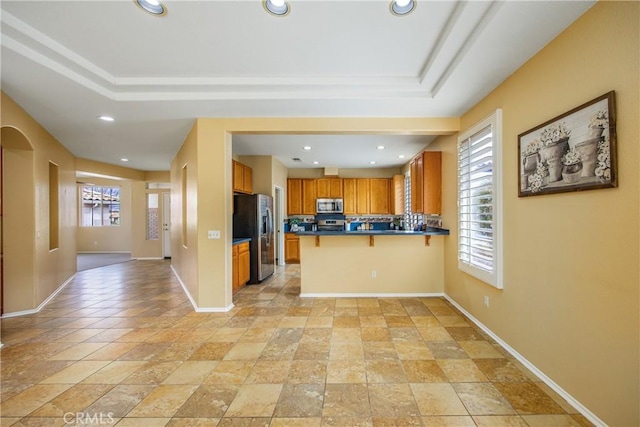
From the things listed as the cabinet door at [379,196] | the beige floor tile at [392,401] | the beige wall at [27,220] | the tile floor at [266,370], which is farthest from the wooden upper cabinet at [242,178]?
the beige floor tile at [392,401]

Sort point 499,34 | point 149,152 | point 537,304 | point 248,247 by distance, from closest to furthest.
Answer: point 499,34 → point 537,304 → point 248,247 → point 149,152

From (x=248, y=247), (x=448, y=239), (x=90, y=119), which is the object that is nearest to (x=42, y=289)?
(x=90, y=119)

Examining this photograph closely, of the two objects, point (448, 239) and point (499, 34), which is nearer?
point (499, 34)

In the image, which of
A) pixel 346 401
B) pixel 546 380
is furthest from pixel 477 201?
pixel 346 401

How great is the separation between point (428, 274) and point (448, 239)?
63 centimetres

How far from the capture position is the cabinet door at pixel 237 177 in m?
4.84

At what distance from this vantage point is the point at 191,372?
222 centimetres

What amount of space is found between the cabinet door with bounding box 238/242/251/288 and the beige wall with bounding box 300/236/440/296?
111cm

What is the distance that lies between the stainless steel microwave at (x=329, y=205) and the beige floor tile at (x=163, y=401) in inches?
219

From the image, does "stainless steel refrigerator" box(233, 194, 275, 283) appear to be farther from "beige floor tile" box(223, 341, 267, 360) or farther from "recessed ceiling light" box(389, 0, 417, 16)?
"recessed ceiling light" box(389, 0, 417, 16)

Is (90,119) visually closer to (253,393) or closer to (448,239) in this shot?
(253,393)

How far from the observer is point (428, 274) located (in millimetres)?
4184

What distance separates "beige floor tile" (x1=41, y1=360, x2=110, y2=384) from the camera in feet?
6.98

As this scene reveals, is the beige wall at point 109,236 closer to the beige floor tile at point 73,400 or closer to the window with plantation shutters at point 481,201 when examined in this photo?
the beige floor tile at point 73,400
